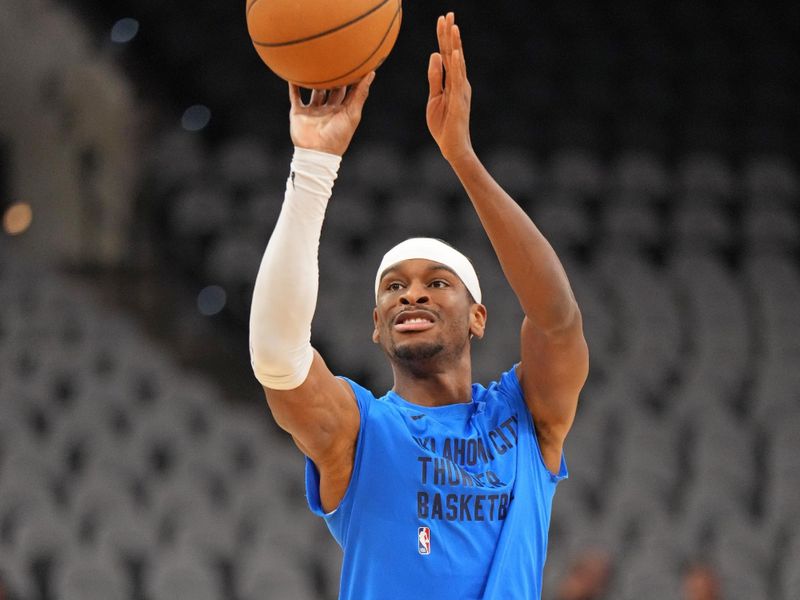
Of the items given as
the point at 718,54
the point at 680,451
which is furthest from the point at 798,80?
the point at 680,451

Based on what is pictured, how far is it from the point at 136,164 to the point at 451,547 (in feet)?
32.3

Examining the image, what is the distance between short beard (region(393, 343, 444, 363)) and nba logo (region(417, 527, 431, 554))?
0.43 metres

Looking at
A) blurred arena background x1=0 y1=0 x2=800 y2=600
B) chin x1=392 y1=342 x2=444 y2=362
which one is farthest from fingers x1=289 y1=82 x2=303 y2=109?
blurred arena background x1=0 y1=0 x2=800 y2=600

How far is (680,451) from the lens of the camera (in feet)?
27.2

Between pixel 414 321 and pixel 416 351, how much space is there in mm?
71

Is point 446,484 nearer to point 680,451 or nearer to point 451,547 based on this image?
point 451,547

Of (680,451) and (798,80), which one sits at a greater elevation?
(798,80)

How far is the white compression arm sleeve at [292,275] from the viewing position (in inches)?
99.7

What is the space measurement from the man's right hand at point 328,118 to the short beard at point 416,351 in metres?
0.56

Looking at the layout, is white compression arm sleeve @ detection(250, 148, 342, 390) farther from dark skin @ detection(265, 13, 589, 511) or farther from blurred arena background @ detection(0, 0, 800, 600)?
blurred arena background @ detection(0, 0, 800, 600)

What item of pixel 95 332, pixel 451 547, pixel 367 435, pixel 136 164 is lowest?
pixel 451 547

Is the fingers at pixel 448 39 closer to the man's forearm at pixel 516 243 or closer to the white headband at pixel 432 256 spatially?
the man's forearm at pixel 516 243

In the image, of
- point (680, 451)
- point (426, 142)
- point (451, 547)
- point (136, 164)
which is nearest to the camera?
point (451, 547)

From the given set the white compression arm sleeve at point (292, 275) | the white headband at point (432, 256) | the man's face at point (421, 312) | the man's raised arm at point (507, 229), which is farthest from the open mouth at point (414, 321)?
the white compression arm sleeve at point (292, 275)
